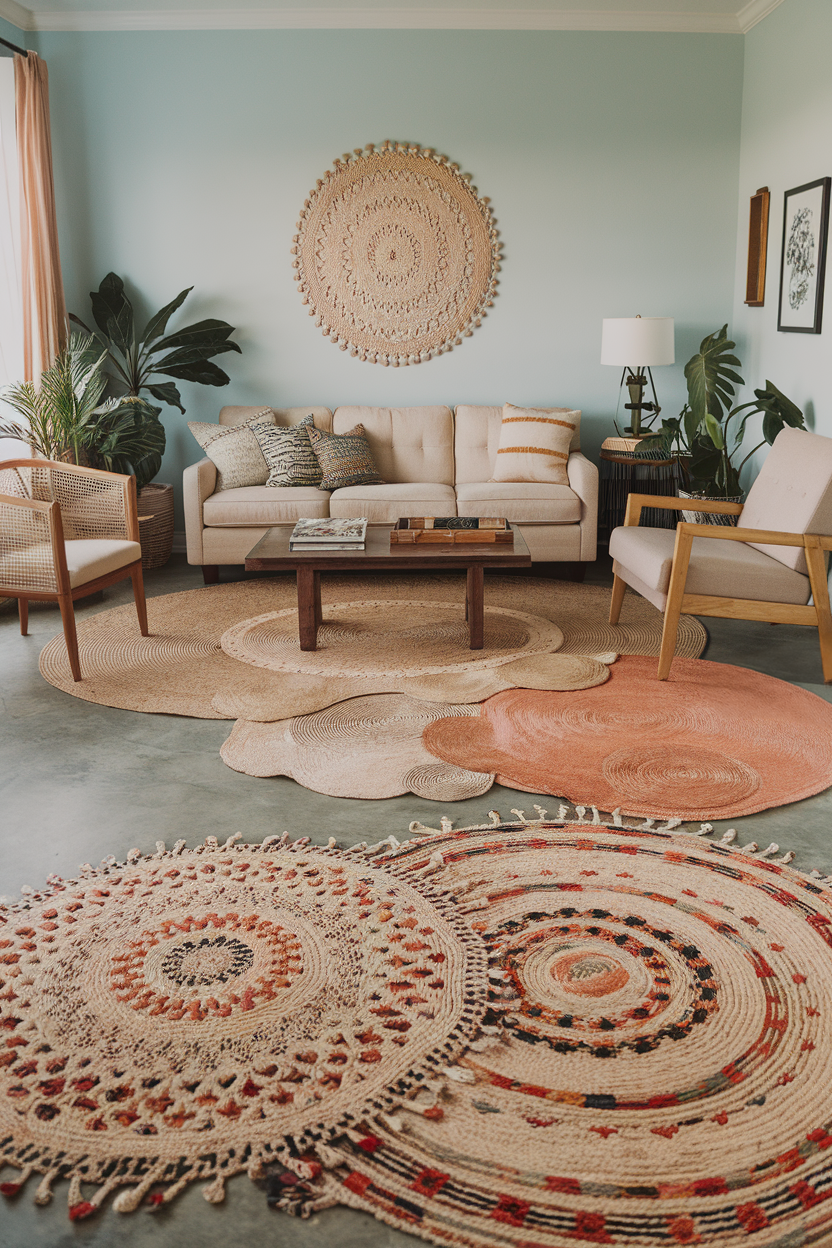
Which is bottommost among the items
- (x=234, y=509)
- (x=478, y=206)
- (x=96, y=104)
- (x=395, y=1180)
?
(x=395, y=1180)

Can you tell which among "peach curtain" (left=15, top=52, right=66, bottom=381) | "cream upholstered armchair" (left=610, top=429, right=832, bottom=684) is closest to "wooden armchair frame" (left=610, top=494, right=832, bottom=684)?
"cream upholstered armchair" (left=610, top=429, right=832, bottom=684)

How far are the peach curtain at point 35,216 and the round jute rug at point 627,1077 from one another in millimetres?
4045

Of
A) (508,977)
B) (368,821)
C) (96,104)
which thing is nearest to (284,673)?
(368,821)

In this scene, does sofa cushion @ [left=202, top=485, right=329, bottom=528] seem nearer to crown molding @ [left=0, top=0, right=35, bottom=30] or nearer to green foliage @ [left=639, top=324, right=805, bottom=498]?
green foliage @ [left=639, top=324, right=805, bottom=498]

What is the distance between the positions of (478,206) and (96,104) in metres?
2.21

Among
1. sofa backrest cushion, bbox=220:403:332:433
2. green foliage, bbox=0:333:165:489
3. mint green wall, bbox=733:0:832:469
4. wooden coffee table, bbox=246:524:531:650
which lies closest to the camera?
wooden coffee table, bbox=246:524:531:650

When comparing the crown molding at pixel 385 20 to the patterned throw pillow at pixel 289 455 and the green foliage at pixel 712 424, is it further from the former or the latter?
the patterned throw pillow at pixel 289 455

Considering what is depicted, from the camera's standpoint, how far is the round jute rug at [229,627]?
11.2 ft

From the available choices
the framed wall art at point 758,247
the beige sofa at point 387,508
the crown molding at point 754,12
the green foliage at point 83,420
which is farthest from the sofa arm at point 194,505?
the crown molding at point 754,12

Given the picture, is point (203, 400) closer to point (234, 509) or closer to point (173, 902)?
point (234, 509)

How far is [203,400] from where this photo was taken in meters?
5.82

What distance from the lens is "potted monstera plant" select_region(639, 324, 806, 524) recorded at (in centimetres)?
440

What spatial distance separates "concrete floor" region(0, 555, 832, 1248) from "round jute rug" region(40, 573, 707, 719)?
0.51 ft

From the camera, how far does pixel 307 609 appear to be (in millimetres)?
3848
